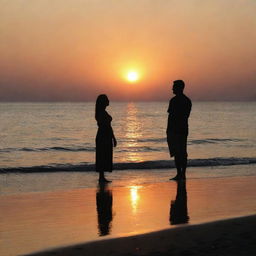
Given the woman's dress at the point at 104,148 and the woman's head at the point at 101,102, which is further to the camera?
the woman's dress at the point at 104,148

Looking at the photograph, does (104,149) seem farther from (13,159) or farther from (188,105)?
(13,159)

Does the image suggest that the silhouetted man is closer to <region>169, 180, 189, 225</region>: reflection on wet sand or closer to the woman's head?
<region>169, 180, 189, 225</region>: reflection on wet sand

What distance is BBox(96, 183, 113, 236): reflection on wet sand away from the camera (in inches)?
241

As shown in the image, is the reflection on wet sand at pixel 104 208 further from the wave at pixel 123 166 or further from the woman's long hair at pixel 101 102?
the wave at pixel 123 166

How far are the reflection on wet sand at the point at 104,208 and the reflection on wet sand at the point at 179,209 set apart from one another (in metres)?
0.88

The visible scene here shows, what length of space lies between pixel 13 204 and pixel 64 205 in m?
0.90

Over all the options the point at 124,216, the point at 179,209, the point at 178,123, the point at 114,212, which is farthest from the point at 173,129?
the point at 124,216

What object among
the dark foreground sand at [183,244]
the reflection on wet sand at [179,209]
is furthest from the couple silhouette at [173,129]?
the dark foreground sand at [183,244]

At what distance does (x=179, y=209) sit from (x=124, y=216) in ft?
3.26

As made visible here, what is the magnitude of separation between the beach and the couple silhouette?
590 millimetres

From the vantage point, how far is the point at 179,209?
741 centimetres

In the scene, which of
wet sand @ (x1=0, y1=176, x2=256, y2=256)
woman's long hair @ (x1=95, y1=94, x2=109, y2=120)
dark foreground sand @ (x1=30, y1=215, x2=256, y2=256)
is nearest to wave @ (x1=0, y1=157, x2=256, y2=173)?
woman's long hair @ (x1=95, y1=94, x2=109, y2=120)

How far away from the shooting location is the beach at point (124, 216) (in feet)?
17.2

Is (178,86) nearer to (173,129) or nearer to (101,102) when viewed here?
(173,129)
